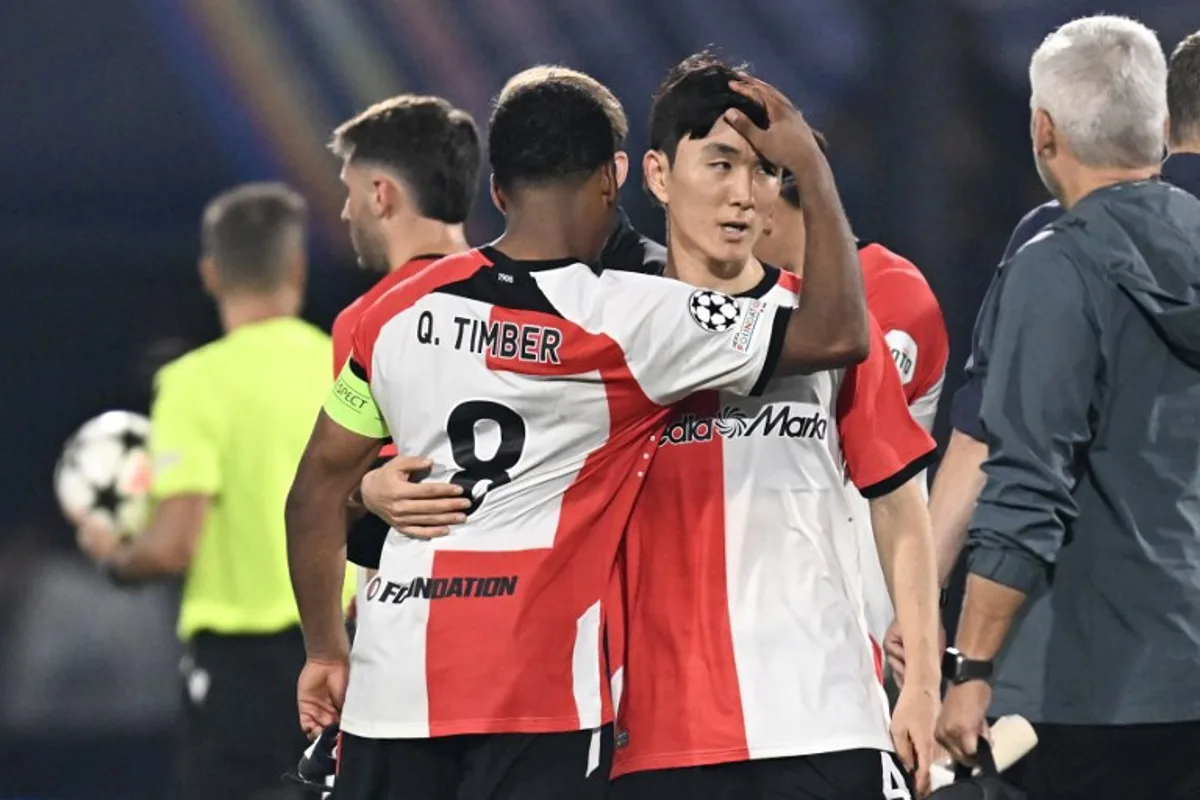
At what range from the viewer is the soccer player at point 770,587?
3408mm

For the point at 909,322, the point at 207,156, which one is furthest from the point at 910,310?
the point at 207,156

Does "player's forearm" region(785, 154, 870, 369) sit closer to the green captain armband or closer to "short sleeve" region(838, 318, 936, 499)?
"short sleeve" region(838, 318, 936, 499)

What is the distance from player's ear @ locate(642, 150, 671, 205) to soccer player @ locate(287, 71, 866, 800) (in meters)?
0.21

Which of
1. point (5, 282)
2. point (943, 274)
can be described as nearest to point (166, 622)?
point (5, 282)

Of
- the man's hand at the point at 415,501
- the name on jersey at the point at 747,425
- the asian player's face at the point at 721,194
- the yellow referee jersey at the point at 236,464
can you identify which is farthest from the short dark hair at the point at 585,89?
the yellow referee jersey at the point at 236,464

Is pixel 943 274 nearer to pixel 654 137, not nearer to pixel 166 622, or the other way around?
pixel 166 622

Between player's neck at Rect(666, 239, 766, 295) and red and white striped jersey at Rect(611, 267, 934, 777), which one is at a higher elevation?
player's neck at Rect(666, 239, 766, 295)

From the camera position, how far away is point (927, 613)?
342 cm

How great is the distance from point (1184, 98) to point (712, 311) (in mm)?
1271

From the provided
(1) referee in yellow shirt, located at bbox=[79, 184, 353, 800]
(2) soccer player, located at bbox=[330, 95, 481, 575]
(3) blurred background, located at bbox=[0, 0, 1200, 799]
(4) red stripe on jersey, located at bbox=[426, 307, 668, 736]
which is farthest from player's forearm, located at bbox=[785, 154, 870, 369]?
(3) blurred background, located at bbox=[0, 0, 1200, 799]

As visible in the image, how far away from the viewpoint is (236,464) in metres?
5.55

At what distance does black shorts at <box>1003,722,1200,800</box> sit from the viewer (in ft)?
11.6

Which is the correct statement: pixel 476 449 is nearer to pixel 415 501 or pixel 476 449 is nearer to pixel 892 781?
pixel 415 501

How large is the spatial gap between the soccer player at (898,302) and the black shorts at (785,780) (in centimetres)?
113
